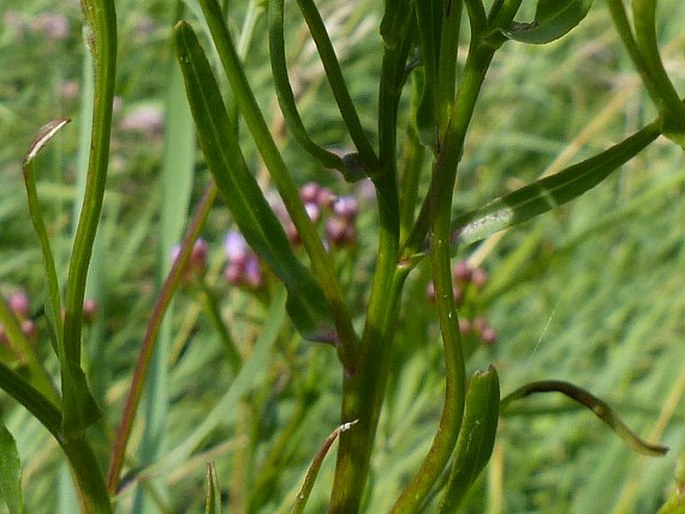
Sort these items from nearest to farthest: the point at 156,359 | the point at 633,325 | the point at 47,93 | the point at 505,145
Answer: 1. the point at 156,359
2. the point at 633,325
3. the point at 505,145
4. the point at 47,93

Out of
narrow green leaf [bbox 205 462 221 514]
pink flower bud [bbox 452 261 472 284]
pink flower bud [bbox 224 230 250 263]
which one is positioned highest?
narrow green leaf [bbox 205 462 221 514]

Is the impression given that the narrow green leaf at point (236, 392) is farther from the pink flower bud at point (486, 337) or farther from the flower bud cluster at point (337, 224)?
the pink flower bud at point (486, 337)

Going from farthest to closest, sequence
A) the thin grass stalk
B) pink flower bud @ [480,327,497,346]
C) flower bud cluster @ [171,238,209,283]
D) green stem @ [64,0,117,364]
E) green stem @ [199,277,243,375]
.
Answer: pink flower bud @ [480,327,497,346]
flower bud cluster @ [171,238,209,283]
green stem @ [199,277,243,375]
the thin grass stalk
green stem @ [64,0,117,364]

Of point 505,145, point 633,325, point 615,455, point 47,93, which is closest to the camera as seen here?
point 615,455

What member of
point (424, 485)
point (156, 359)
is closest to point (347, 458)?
point (424, 485)

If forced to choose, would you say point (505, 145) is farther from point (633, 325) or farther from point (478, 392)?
point (478, 392)

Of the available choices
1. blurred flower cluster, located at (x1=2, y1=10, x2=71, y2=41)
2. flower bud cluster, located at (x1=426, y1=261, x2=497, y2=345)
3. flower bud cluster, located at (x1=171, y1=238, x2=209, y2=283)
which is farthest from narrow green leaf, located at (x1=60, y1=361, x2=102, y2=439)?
blurred flower cluster, located at (x1=2, y1=10, x2=71, y2=41)

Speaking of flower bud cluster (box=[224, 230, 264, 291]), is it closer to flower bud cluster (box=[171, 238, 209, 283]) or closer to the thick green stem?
flower bud cluster (box=[171, 238, 209, 283])
